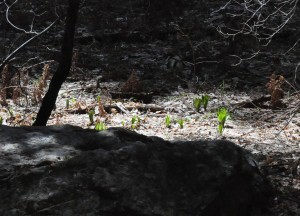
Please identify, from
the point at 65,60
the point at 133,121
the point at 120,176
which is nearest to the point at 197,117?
the point at 133,121

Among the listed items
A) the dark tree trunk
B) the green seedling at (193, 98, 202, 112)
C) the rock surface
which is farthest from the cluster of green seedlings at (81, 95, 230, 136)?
the rock surface

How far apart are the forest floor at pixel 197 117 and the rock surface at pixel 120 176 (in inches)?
33.4

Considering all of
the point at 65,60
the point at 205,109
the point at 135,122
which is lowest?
the point at 135,122

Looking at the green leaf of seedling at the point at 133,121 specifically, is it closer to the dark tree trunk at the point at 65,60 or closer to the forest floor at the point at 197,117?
the forest floor at the point at 197,117

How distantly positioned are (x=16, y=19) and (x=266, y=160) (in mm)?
7699

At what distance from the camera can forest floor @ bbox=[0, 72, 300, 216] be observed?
14.6ft

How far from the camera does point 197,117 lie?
607 cm

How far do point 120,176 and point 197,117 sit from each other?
3.72 metres

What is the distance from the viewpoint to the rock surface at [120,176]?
228 cm

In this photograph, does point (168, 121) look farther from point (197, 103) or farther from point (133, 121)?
point (197, 103)

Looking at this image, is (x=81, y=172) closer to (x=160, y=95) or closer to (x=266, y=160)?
(x=266, y=160)

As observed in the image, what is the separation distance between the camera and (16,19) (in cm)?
1017

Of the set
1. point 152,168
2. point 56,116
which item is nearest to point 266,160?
point 152,168

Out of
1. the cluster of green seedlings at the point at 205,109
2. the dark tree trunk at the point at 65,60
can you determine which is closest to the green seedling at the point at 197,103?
the cluster of green seedlings at the point at 205,109
